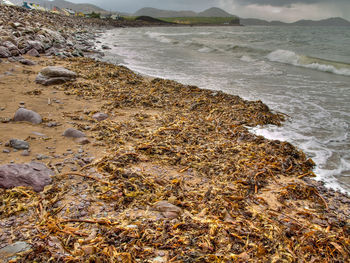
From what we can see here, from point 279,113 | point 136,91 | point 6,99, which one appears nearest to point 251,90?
point 279,113

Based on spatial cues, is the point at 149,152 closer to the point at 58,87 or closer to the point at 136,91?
the point at 136,91

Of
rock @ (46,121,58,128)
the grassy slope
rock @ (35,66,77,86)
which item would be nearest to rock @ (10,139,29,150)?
rock @ (46,121,58,128)

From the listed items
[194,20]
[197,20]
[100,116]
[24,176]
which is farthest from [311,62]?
[197,20]

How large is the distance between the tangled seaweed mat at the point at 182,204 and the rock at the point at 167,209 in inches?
1.2

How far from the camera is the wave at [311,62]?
41.4 feet

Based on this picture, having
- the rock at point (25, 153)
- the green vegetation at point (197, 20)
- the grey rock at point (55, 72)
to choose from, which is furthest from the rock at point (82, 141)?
the green vegetation at point (197, 20)

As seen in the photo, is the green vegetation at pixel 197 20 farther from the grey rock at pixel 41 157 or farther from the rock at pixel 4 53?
the grey rock at pixel 41 157

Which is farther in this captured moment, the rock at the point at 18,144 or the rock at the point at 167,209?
the rock at the point at 18,144

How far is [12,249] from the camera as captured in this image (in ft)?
5.85

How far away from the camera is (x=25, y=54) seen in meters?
9.89

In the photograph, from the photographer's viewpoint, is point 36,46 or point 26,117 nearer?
point 26,117

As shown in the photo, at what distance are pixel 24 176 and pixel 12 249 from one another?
994 millimetres

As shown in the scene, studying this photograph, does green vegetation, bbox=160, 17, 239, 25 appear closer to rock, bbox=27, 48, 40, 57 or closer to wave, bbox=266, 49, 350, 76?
wave, bbox=266, 49, 350, 76

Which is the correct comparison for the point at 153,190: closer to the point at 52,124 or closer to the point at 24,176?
the point at 24,176
